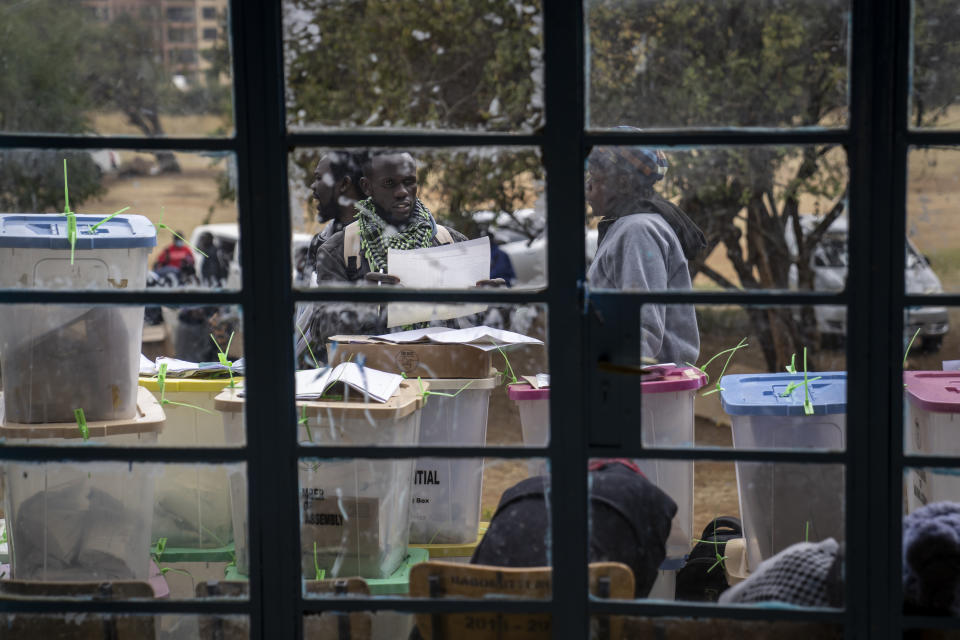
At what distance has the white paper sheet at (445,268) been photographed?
2354 mm

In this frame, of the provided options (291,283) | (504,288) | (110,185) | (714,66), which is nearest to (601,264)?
(504,288)

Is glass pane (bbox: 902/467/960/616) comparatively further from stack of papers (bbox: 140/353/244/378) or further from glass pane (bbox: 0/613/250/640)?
stack of papers (bbox: 140/353/244/378)

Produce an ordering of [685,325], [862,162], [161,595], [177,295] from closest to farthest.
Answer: [862,162] → [177,295] → [161,595] → [685,325]

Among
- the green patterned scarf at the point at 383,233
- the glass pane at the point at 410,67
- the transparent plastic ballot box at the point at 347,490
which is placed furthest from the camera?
the green patterned scarf at the point at 383,233

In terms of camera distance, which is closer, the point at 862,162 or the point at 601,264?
the point at 862,162

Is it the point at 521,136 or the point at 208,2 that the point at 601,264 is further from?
the point at 208,2

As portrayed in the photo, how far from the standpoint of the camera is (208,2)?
2.20 meters

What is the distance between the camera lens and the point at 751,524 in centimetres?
256

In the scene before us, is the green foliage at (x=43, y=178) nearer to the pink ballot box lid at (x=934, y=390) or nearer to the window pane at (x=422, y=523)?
the window pane at (x=422, y=523)

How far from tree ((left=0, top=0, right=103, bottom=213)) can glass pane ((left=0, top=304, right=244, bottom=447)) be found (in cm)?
36

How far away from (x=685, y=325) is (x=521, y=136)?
73 centimetres

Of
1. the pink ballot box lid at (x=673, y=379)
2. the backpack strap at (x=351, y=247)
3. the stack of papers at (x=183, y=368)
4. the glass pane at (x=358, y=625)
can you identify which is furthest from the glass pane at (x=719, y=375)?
the stack of papers at (x=183, y=368)

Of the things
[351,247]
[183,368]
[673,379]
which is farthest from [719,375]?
[183,368]

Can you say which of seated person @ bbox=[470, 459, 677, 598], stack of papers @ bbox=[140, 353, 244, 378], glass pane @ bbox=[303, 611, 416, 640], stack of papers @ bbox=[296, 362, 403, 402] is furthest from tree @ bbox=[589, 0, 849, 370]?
stack of papers @ bbox=[140, 353, 244, 378]
